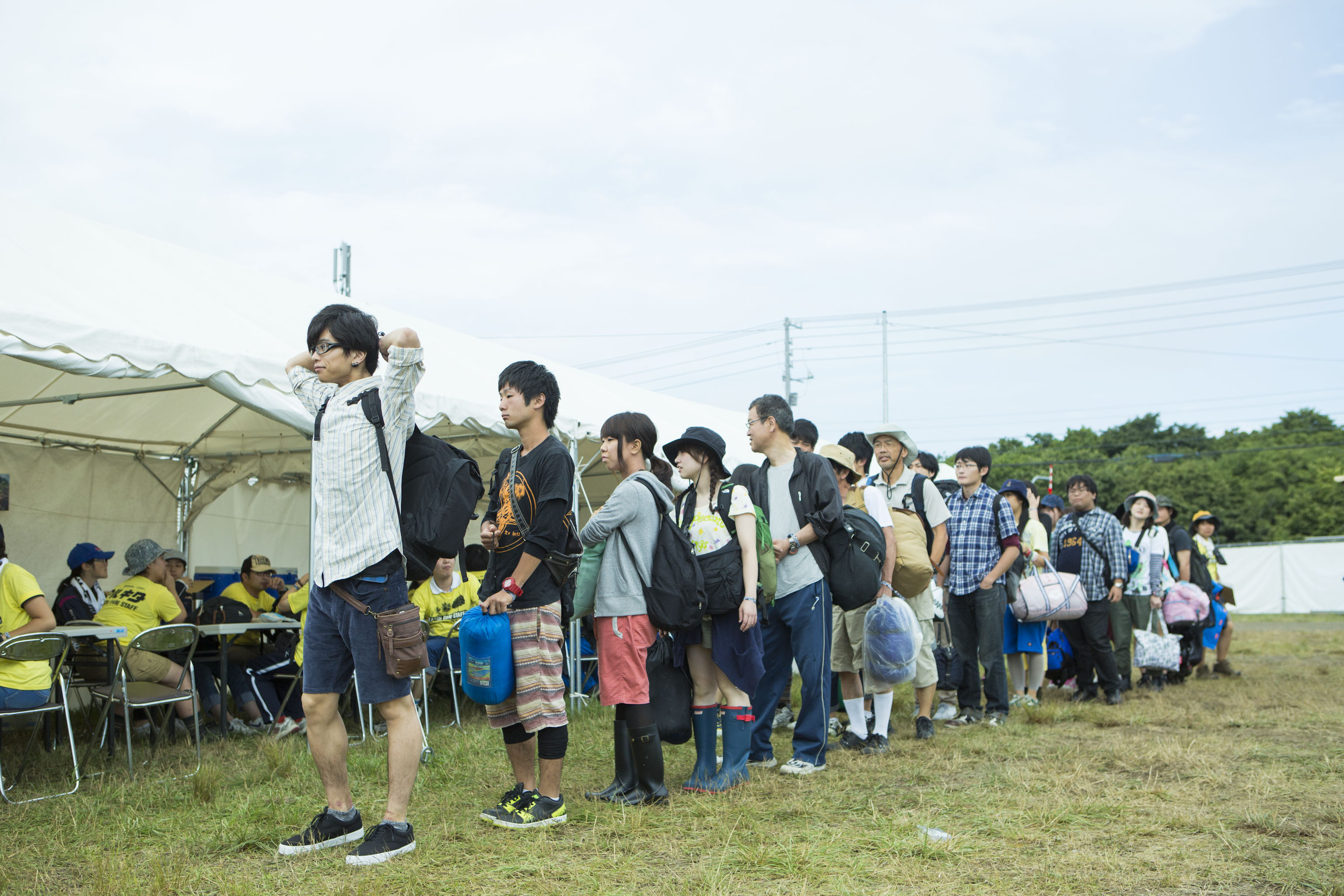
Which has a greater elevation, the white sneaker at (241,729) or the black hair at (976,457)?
the black hair at (976,457)

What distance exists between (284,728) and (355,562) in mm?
3872

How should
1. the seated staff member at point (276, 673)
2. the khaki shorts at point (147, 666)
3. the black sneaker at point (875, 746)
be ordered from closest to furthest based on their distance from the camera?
1. the black sneaker at point (875, 746)
2. the khaki shorts at point (147, 666)
3. the seated staff member at point (276, 673)

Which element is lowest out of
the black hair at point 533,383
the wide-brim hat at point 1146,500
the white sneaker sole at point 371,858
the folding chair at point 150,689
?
the white sneaker sole at point 371,858

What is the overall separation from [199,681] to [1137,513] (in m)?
7.84

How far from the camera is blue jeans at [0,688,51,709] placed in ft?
14.7

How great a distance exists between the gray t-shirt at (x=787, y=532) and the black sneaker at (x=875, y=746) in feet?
3.96

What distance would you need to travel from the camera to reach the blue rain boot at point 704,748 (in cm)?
442

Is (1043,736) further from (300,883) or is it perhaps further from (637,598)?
(300,883)

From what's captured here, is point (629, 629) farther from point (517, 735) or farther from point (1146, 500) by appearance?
point (1146, 500)

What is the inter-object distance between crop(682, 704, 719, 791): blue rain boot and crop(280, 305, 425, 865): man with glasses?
146 centimetres

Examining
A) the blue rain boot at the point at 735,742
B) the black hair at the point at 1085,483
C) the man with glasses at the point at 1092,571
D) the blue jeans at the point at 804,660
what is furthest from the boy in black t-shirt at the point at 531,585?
the black hair at the point at 1085,483

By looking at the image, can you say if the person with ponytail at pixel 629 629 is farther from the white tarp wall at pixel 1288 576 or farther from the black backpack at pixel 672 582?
the white tarp wall at pixel 1288 576

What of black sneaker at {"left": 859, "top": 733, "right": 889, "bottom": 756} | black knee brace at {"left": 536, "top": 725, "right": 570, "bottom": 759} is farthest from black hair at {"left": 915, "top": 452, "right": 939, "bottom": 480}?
black knee brace at {"left": 536, "top": 725, "right": 570, "bottom": 759}

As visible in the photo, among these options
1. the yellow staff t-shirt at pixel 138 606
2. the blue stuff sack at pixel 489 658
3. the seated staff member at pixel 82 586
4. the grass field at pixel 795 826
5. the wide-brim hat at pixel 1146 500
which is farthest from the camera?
the wide-brim hat at pixel 1146 500
